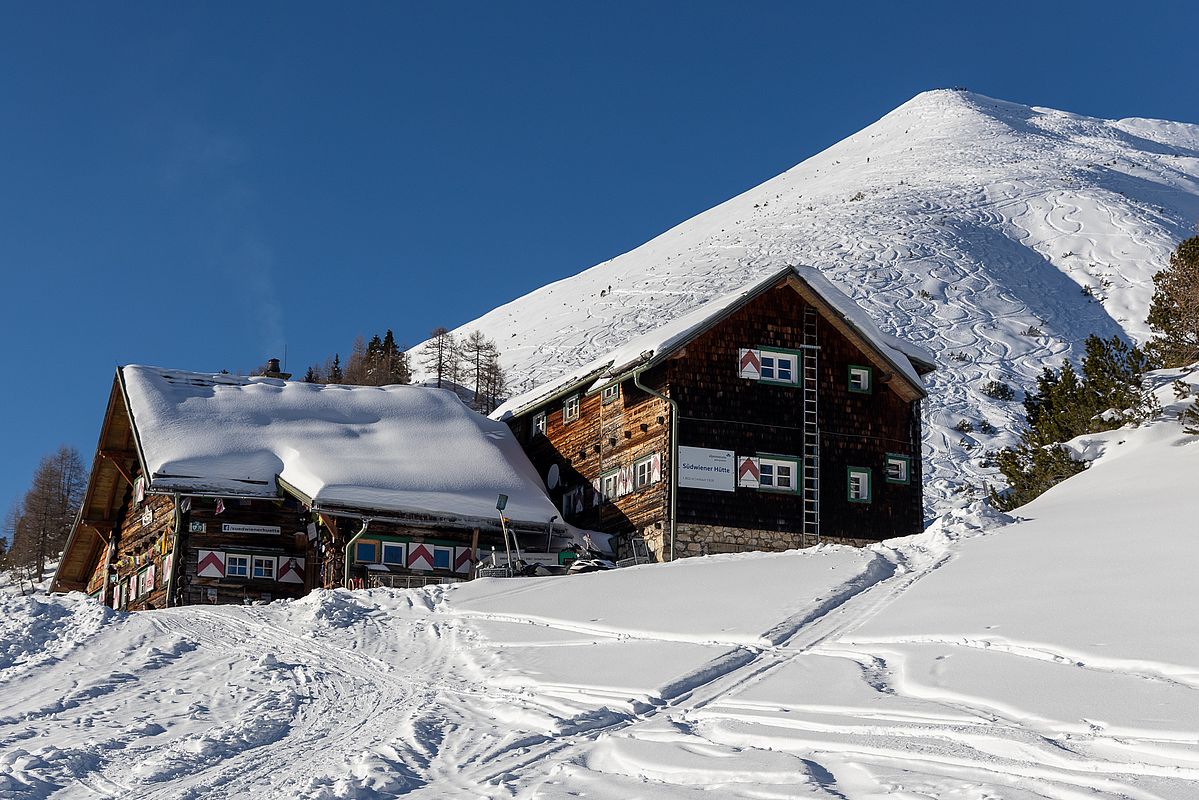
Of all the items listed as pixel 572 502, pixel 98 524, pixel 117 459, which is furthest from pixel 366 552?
pixel 98 524

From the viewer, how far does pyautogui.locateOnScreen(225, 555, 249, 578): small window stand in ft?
111

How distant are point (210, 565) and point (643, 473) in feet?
34.8

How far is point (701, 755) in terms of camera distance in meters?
11.6

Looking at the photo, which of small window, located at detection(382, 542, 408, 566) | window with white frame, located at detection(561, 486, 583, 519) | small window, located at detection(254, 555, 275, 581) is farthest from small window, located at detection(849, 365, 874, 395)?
small window, located at detection(254, 555, 275, 581)

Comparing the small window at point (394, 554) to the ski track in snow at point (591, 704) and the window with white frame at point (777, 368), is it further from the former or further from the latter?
the ski track in snow at point (591, 704)

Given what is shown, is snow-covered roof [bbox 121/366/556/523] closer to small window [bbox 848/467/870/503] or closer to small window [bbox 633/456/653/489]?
small window [bbox 633/456/653/489]

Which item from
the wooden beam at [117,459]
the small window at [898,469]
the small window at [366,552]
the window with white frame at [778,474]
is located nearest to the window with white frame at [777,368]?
the window with white frame at [778,474]

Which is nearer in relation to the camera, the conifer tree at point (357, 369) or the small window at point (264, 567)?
the small window at point (264, 567)

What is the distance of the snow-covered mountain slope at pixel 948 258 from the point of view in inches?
3068

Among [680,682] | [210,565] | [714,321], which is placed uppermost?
[714,321]

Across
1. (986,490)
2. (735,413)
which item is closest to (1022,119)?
(986,490)

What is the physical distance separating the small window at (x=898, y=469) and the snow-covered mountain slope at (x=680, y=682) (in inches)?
410

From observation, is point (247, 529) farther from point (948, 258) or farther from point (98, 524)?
point (948, 258)

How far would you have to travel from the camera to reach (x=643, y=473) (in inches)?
1356
